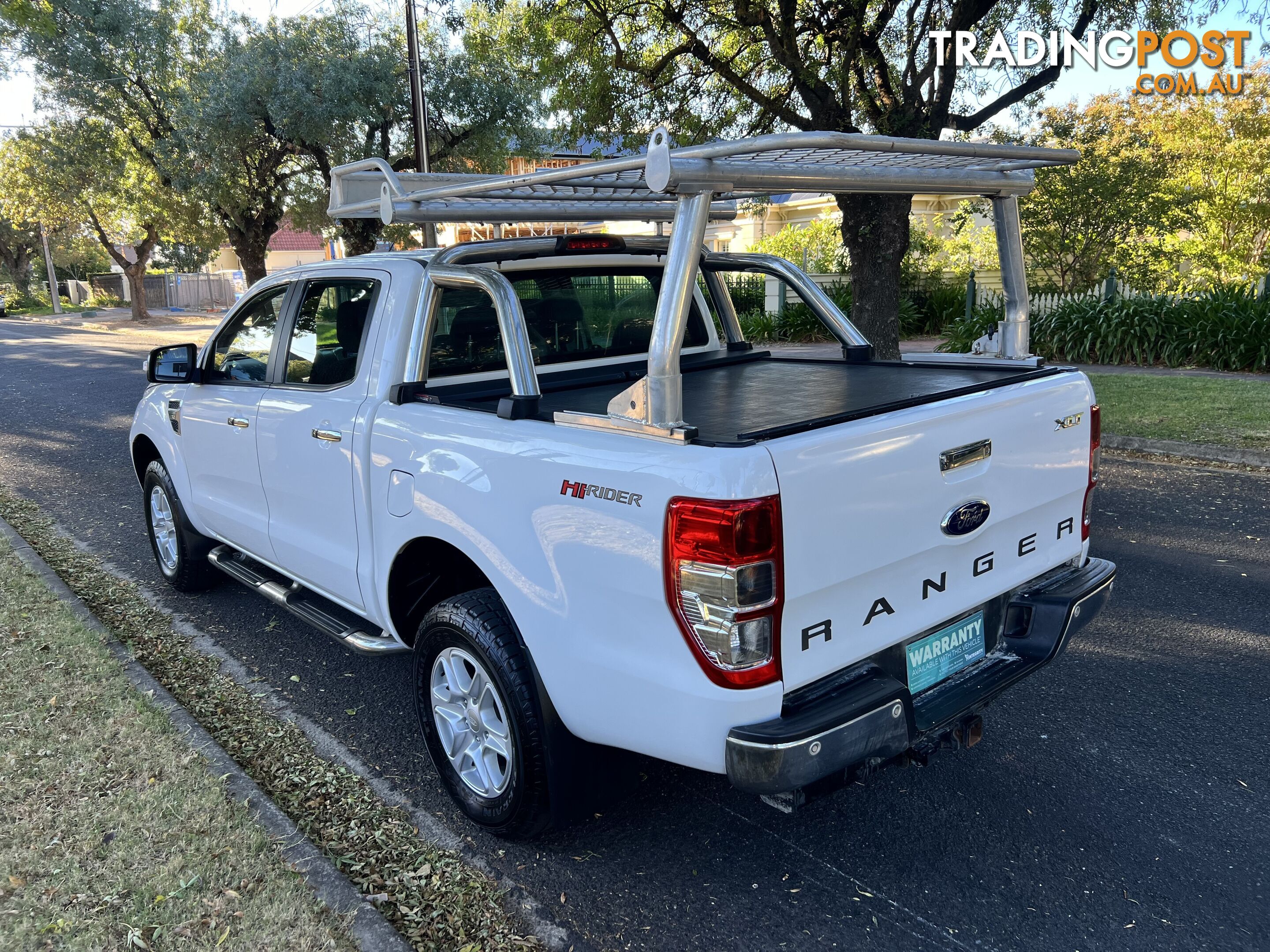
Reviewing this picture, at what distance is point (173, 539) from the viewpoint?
5613 millimetres

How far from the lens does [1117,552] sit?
5961mm

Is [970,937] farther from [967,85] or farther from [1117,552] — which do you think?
[967,85]

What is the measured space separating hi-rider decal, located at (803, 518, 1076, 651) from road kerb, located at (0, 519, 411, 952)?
1.44 metres

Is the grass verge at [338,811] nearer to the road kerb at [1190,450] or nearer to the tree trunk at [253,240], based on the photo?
the road kerb at [1190,450]

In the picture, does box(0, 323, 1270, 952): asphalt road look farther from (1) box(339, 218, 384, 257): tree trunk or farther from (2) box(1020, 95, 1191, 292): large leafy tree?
(1) box(339, 218, 384, 257): tree trunk

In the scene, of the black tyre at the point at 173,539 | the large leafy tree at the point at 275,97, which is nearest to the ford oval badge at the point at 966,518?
the black tyre at the point at 173,539

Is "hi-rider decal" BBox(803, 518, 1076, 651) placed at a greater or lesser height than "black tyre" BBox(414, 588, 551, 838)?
greater

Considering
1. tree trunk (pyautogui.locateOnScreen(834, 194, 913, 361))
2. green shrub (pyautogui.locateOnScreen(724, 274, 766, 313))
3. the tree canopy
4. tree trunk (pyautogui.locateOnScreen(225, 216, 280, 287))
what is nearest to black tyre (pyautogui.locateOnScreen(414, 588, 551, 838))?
tree trunk (pyautogui.locateOnScreen(834, 194, 913, 361))

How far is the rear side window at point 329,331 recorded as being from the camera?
12.6ft

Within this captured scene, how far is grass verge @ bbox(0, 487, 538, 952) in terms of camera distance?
279cm

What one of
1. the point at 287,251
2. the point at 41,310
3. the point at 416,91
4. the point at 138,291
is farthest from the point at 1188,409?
the point at 41,310

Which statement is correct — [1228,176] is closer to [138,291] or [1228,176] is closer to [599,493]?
[599,493]

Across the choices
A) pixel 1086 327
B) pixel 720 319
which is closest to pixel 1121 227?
pixel 1086 327

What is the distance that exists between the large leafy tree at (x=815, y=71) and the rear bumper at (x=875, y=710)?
26.7ft
